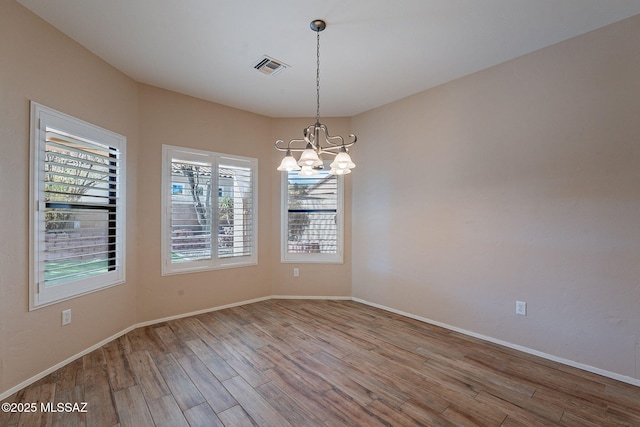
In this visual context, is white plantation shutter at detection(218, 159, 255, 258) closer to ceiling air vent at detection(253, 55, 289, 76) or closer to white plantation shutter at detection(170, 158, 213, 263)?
white plantation shutter at detection(170, 158, 213, 263)

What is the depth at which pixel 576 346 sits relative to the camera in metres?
2.50

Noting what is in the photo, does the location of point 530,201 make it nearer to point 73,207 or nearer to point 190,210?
point 190,210

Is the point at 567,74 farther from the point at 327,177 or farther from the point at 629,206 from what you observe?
the point at 327,177

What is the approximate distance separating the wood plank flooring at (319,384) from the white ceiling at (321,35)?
2981 mm

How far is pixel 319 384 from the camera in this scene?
2.23 m

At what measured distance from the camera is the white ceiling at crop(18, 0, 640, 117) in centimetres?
218

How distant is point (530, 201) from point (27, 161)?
4502mm

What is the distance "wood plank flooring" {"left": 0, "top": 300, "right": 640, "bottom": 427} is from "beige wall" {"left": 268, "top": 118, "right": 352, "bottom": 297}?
4.17ft

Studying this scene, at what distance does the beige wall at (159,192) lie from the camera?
3.44 meters

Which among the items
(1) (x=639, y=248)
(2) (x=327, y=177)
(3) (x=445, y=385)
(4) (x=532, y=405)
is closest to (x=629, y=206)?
(1) (x=639, y=248)

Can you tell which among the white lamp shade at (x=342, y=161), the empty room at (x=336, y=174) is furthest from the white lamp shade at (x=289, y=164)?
the white lamp shade at (x=342, y=161)

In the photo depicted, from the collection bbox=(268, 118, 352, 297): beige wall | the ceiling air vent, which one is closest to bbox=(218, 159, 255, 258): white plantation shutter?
bbox=(268, 118, 352, 297): beige wall

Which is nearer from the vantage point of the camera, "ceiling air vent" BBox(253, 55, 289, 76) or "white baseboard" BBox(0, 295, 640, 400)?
"white baseboard" BBox(0, 295, 640, 400)

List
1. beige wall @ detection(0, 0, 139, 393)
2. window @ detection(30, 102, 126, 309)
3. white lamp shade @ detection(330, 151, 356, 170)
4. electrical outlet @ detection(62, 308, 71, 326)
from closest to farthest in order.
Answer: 1. beige wall @ detection(0, 0, 139, 393)
2. white lamp shade @ detection(330, 151, 356, 170)
3. window @ detection(30, 102, 126, 309)
4. electrical outlet @ detection(62, 308, 71, 326)
